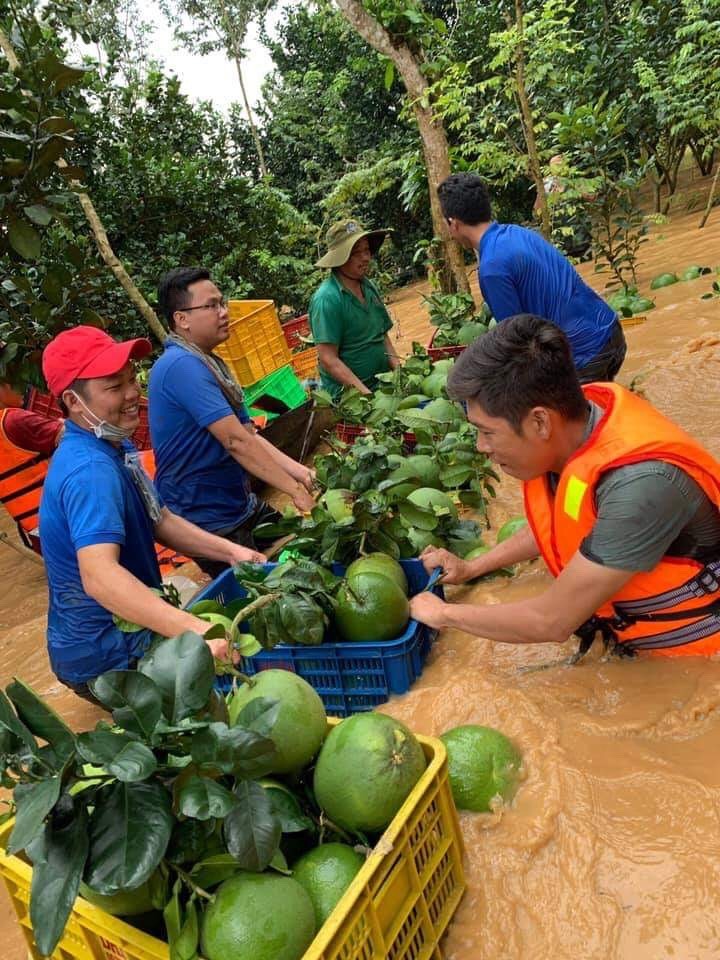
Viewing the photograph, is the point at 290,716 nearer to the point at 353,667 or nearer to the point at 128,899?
the point at 128,899

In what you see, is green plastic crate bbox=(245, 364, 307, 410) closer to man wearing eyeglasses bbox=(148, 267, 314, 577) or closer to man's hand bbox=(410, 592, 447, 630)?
man wearing eyeglasses bbox=(148, 267, 314, 577)

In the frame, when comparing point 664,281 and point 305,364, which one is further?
point 305,364

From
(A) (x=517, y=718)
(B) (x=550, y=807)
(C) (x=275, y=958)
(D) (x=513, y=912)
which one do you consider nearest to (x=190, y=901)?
(C) (x=275, y=958)

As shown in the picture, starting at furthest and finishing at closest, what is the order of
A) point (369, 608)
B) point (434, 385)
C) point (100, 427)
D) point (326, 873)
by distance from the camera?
point (434, 385), point (100, 427), point (369, 608), point (326, 873)

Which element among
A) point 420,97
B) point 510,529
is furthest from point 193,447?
point 420,97

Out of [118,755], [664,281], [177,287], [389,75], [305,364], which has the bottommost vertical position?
[664,281]

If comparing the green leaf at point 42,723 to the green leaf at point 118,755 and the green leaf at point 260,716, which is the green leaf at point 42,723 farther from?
the green leaf at point 260,716

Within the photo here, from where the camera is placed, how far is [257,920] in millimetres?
1288

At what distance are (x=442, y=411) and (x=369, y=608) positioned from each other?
1981 mm

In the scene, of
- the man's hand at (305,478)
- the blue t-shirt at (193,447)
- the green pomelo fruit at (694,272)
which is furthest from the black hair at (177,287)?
the green pomelo fruit at (694,272)

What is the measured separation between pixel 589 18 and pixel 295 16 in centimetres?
885

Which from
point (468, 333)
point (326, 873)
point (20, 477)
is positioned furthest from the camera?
point (468, 333)

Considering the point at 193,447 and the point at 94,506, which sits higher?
the point at 94,506

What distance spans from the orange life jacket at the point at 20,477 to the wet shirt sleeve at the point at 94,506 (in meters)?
2.57
